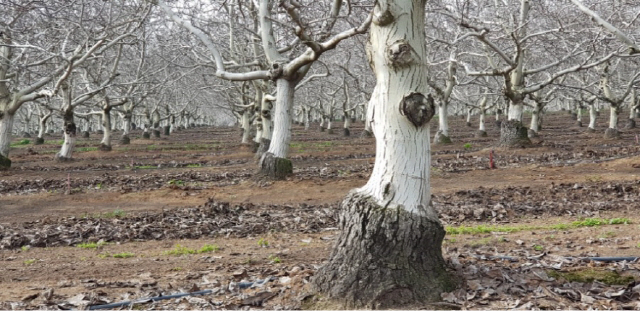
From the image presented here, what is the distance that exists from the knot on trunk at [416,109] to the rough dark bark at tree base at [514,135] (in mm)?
18023

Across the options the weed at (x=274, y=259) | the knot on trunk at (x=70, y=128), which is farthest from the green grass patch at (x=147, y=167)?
the weed at (x=274, y=259)

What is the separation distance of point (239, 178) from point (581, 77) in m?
25.4

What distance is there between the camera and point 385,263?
4449 millimetres

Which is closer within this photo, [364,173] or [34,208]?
[34,208]

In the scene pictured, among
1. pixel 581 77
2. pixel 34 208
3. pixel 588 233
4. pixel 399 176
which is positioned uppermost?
pixel 581 77

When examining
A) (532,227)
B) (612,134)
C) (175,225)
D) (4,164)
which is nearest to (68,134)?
(4,164)

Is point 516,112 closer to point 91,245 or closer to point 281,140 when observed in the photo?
point 281,140

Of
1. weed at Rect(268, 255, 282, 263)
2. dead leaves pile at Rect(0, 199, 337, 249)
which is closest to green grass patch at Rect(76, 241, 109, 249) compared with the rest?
dead leaves pile at Rect(0, 199, 337, 249)

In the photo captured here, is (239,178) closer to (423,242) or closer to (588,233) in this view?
(588,233)

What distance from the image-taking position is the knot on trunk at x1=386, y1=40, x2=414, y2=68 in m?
4.61

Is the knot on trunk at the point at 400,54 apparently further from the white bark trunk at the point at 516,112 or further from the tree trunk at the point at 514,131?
the white bark trunk at the point at 516,112

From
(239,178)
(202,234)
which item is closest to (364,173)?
(239,178)

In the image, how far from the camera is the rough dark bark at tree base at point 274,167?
14828 mm

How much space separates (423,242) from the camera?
454 cm
